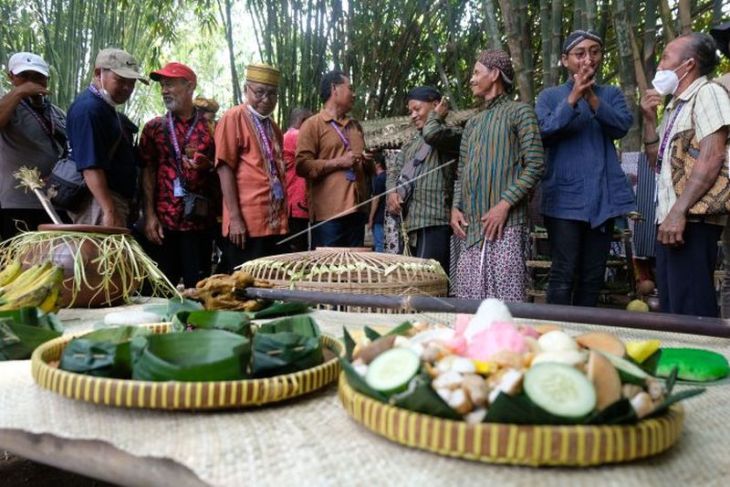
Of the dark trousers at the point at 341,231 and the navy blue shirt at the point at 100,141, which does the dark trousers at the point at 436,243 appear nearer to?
the dark trousers at the point at 341,231

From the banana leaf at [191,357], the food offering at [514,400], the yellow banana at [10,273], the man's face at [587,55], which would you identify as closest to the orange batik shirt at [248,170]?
the yellow banana at [10,273]

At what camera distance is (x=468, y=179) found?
300 cm

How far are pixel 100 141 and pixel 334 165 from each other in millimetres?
1237

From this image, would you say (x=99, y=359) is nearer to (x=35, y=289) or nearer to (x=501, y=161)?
(x=35, y=289)

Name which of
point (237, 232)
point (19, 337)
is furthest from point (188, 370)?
point (237, 232)

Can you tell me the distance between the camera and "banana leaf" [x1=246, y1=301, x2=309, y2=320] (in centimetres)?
188

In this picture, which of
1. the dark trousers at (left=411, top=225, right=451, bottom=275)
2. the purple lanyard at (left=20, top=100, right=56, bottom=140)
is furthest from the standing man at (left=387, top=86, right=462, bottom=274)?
the purple lanyard at (left=20, top=100, right=56, bottom=140)

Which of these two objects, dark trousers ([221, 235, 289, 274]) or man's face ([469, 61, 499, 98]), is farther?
dark trousers ([221, 235, 289, 274])

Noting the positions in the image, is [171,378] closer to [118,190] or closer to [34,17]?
[118,190]

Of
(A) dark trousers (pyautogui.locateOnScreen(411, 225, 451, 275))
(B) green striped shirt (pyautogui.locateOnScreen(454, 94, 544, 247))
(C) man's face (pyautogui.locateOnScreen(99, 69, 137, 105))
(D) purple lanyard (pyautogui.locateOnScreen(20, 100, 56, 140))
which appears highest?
(C) man's face (pyautogui.locateOnScreen(99, 69, 137, 105))

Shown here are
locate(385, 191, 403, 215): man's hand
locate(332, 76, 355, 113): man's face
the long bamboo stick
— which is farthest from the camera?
locate(332, 76, 355, 113): man's face

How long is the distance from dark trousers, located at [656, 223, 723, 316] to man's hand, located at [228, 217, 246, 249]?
6.54 feet

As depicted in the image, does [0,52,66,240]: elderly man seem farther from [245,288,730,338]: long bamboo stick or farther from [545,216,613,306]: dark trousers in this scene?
[545,216,613,306]: dark trousers

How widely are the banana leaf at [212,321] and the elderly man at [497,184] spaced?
1690mm
